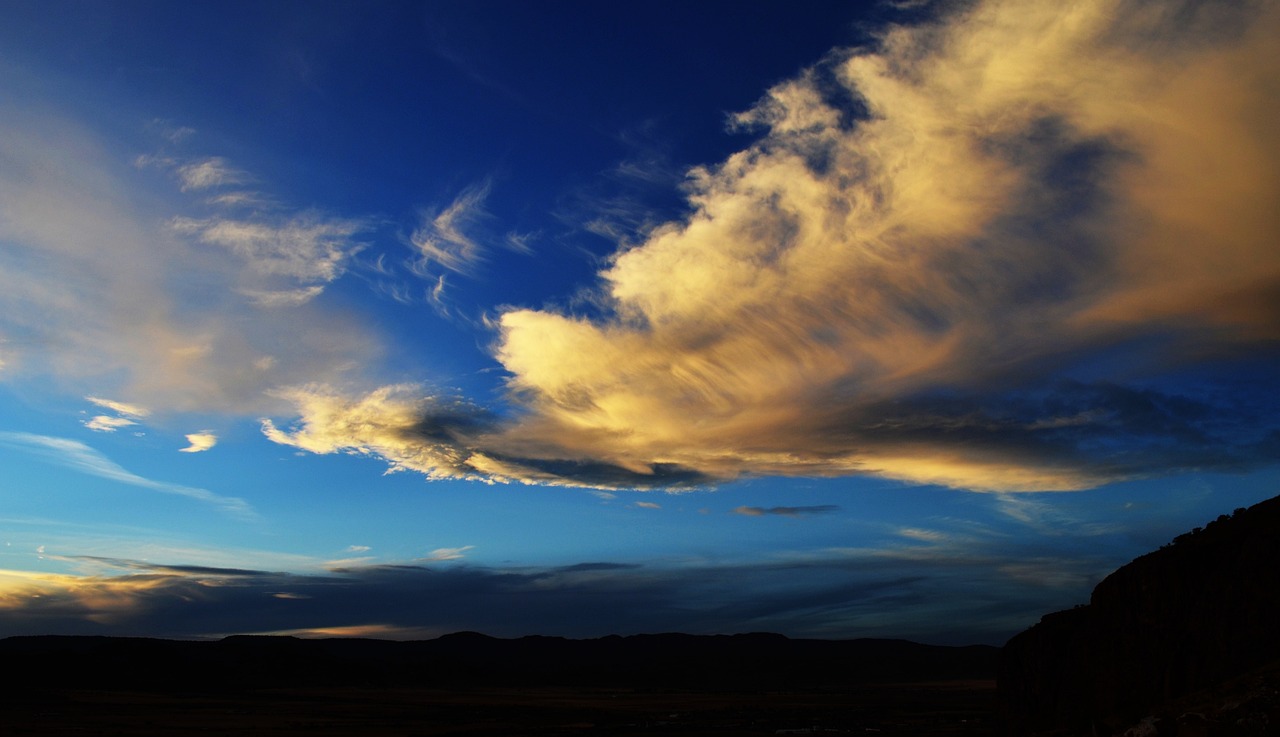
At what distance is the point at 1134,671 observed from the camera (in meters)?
36.7

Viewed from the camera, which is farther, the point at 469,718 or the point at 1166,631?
the point at 469,718

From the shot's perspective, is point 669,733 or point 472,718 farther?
point 472,718

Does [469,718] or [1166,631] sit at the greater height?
[1166,631]

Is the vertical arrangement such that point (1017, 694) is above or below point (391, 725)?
above

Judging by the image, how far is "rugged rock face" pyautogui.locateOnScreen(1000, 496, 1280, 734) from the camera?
3017 cm

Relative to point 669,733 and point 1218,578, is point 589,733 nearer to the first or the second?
point 669,733

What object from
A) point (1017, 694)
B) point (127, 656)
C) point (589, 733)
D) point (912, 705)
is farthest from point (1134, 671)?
point (127, 656)

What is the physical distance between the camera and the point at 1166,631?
34.8m

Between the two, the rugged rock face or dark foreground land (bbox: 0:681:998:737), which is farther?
dark foreground land (bbox: 0:681:998:737)

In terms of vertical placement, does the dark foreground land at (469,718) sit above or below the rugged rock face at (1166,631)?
below

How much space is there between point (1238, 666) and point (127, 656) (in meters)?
219

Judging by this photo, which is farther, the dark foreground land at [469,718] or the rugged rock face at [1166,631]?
the dark foreground land at [469,718]

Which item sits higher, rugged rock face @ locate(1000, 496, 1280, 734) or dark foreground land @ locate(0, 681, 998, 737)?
rugged rock face @ locate(1000, 496, 1280, 734)

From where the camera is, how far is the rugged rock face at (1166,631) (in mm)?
30172
